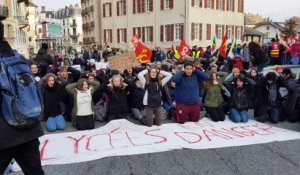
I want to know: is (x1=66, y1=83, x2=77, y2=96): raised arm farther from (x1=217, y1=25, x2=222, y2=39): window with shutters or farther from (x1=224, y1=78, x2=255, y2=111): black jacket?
(x1=217, y1=25, x2=222, y2=39): window with shutters

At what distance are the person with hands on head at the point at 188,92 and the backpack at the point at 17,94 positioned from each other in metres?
5.28

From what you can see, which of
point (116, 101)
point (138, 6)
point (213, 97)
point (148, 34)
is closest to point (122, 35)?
point (138, 6)

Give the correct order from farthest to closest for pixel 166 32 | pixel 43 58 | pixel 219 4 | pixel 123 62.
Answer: pixel 219 4 < pixel 166 32 < pixel 43 58 < pixel 123 62

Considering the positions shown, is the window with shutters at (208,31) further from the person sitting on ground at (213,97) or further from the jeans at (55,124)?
the jeans at (55,124)

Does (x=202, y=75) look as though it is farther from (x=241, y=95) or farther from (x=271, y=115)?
(x=271, y=115)

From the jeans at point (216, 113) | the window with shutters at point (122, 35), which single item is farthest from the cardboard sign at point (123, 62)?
the window with shutters at point (122, 35)

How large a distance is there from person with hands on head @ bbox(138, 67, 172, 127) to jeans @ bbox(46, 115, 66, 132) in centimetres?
181

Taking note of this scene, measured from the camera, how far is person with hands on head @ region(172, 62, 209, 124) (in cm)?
827

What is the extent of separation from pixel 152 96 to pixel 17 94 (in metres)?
5.18

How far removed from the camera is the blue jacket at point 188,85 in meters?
8.27

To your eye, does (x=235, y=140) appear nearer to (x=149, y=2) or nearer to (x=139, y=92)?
(x=139, y=92)

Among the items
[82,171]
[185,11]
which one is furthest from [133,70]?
[185,11]

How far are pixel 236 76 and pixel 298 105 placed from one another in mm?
1526

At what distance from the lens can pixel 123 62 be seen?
10.5 meters
